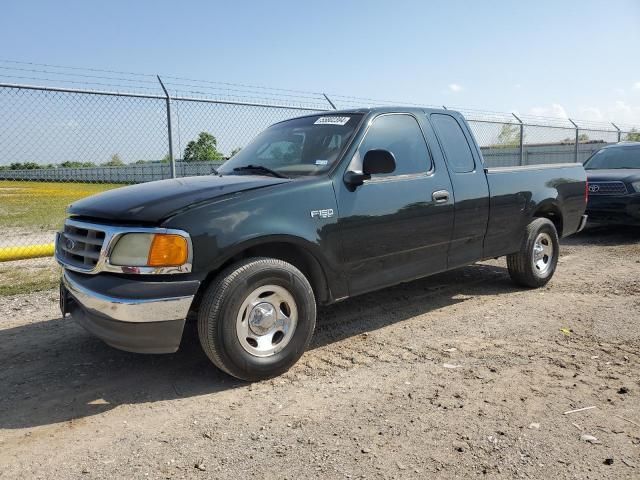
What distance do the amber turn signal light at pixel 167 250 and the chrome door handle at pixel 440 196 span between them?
2316 millimetres

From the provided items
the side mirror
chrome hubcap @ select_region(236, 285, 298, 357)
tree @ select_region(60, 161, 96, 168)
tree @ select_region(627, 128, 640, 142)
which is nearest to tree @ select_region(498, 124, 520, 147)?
tree @ select_region(627, 128, 640, 142)

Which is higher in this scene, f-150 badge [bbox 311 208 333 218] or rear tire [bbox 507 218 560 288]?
f-150 badge [bbox 311 208 333 218]

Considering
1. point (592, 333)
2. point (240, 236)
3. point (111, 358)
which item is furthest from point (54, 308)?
point (592, 333)

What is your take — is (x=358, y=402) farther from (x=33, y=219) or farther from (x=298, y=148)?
(x=33, y=219)

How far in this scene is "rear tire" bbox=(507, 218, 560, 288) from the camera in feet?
19.2

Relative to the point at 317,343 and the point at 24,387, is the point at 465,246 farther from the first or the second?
the point at 24,387

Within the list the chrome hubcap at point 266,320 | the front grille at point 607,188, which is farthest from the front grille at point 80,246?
the front grille at point 607,188

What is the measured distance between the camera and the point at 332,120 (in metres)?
4.68

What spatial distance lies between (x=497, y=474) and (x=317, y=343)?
2119 millimetres

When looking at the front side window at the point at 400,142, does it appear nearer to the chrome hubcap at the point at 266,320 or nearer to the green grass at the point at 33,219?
the chrome hubcap at the point at 266,320

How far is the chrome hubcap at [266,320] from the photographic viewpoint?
358 cm

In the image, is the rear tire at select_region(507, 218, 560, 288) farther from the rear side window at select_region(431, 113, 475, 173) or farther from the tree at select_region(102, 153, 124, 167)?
the tree at select_region(102, 153, 124, 167)

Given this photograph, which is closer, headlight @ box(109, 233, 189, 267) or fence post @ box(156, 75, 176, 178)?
headlight @ box(109, 233, 189, 267)

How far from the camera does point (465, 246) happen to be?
507 cm
